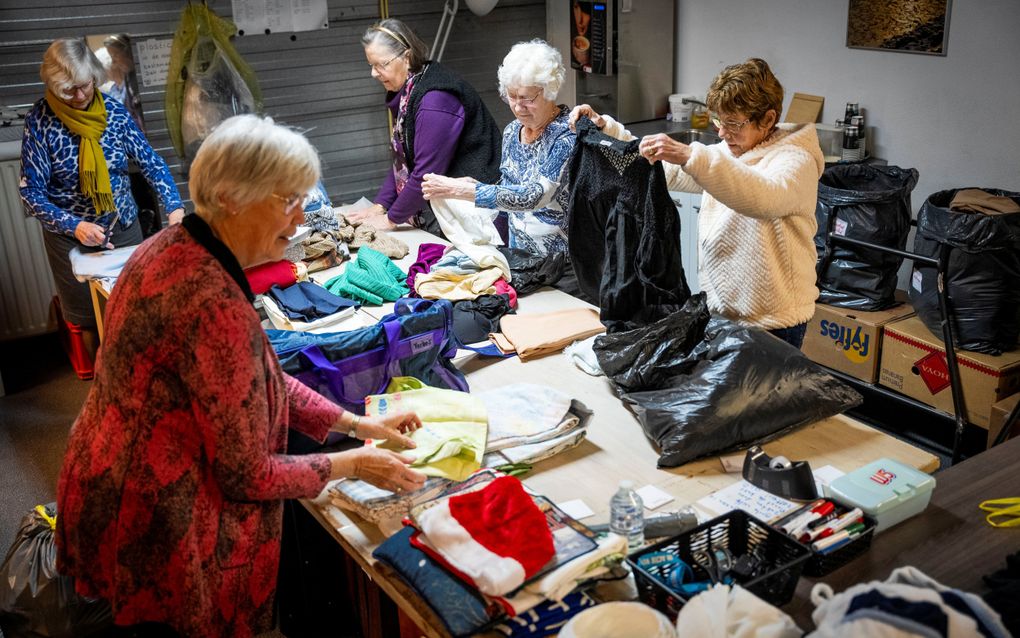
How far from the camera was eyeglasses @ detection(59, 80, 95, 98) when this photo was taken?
4.08m

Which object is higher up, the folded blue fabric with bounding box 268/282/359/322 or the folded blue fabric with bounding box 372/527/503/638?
the folded blue fabric with bounding box 268/282/359/322

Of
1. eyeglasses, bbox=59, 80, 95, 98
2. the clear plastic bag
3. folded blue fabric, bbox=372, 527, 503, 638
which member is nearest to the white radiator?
the clear plastic bag

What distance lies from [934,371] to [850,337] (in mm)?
442

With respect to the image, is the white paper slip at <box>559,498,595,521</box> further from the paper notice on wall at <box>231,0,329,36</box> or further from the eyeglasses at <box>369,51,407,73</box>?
the paper notice on wall at <box>231,0,329,36</box>

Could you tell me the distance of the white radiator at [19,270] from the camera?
17.0 ft

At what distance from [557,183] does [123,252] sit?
6.59 ft

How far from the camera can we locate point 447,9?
19.0ft

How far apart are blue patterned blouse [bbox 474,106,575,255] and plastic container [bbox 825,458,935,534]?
61.8 inches

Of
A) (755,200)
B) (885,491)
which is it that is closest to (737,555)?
(885,491)

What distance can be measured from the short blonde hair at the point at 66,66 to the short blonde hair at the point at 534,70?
6.09 feet

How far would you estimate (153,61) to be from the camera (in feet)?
17.0

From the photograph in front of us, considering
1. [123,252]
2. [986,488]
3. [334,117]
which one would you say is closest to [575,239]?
[986,488]

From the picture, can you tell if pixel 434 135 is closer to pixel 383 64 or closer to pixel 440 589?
pixel 383 64

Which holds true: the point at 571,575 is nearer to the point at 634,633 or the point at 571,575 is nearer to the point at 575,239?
the point at 634,633
